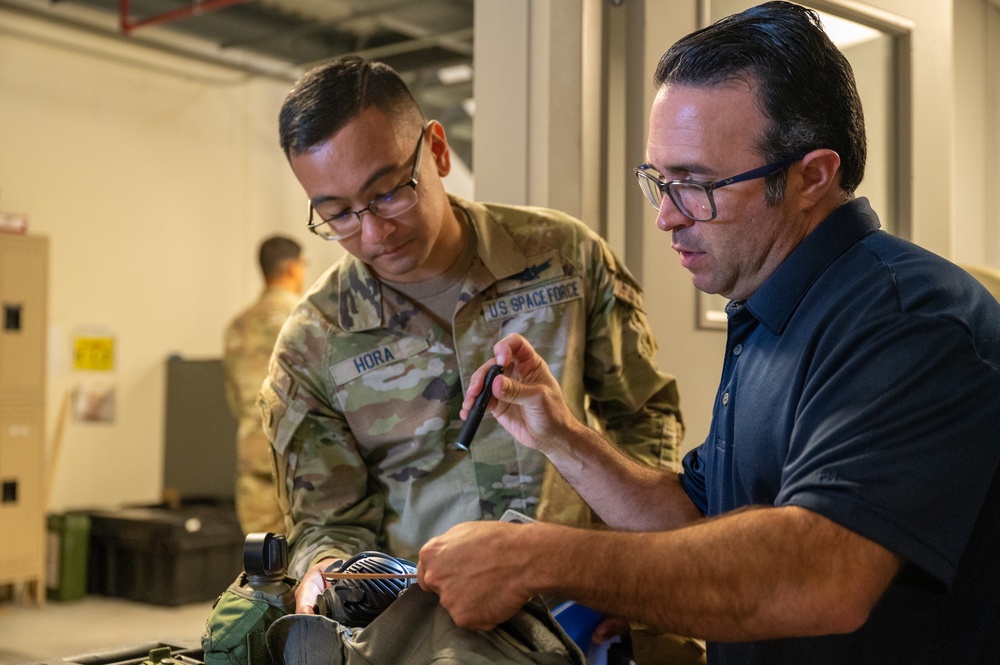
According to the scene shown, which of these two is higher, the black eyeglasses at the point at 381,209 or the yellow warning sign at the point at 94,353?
the black eyeglasses at the point at 381,209

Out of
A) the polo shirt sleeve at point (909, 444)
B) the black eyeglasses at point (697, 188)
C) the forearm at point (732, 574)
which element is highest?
the black eyeglasses at point (697, 188)

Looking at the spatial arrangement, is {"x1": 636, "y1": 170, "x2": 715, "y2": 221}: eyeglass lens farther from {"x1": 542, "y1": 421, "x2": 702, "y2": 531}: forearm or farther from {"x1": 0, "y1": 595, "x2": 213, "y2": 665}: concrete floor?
{"x1": 0, "y1": 595, "x2": 213, "y2": 665}: concrete floor

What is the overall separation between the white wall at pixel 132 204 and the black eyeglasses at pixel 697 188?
19.7ft

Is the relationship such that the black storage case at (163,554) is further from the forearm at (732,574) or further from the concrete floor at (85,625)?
the forearm at (732,574)

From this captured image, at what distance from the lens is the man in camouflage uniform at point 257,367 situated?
4.97 metres

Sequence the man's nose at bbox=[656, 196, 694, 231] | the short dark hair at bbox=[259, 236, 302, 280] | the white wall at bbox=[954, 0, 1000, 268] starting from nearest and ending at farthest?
1. the man's nose at bbox=[656, 196, 694, 231]
2. the white wall at bbox=[954, 0, 1000, 268]
3. the short dark hair at bbox=[259, 236, 302, 280]

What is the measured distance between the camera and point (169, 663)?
1.33 metres

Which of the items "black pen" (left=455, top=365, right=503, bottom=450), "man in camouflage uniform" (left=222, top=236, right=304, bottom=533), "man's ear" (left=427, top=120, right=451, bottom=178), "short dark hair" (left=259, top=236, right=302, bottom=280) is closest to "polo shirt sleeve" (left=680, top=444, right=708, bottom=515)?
"black pen" (left=455, top=365, right=503, bottom=450)

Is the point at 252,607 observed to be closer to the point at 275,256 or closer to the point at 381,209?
the point at 381,209

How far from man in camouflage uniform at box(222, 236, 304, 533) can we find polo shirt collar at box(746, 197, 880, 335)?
391 centimetres

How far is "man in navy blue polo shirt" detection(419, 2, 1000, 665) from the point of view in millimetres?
973

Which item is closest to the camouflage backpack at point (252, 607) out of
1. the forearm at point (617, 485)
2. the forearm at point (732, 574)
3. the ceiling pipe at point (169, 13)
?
the forearm at point (732, 574)

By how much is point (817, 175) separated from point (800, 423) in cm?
33

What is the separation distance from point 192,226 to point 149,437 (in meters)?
1.53
